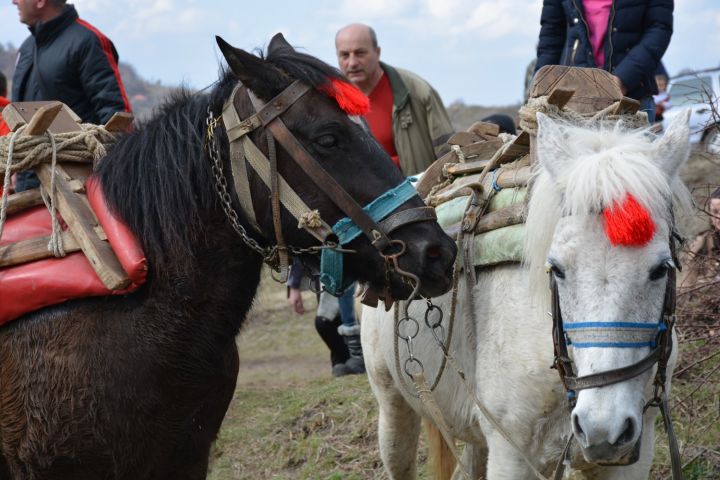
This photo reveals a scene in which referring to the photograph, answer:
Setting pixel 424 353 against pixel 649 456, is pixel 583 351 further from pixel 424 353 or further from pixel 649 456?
pixel 424 353

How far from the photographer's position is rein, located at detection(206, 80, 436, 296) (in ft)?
9.36

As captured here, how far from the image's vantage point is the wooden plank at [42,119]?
3.19m

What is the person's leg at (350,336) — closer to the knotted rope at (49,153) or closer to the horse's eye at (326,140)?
the knotted rope at (49,153)

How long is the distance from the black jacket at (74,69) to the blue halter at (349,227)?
230 centimetres

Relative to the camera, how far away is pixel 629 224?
2.54 m

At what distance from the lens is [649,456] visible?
127 inches

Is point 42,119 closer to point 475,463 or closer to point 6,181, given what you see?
point 6,181

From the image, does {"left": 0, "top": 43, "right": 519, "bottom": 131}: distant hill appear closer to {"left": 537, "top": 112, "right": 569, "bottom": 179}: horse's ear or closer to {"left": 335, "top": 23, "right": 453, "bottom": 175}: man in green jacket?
{"left": 335, "top": 23, "right": 453, "bottom": 175}: man in green jacket

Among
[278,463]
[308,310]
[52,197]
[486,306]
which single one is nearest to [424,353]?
[486,306]

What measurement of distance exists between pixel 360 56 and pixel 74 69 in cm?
187

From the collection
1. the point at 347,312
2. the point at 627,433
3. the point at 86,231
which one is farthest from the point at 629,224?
the point at 347,312

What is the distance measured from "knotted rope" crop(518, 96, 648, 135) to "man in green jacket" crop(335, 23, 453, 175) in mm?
2421

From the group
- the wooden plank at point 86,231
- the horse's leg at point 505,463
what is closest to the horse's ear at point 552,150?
the horse's leg at point 505,463

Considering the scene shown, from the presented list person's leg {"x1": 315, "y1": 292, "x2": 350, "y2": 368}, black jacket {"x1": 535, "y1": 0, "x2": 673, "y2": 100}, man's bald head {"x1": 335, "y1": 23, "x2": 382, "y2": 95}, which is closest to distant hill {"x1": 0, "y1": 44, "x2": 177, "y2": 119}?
person's leg {"x1": 315, "y1": 292, "x2": 350, "y2": 368}
